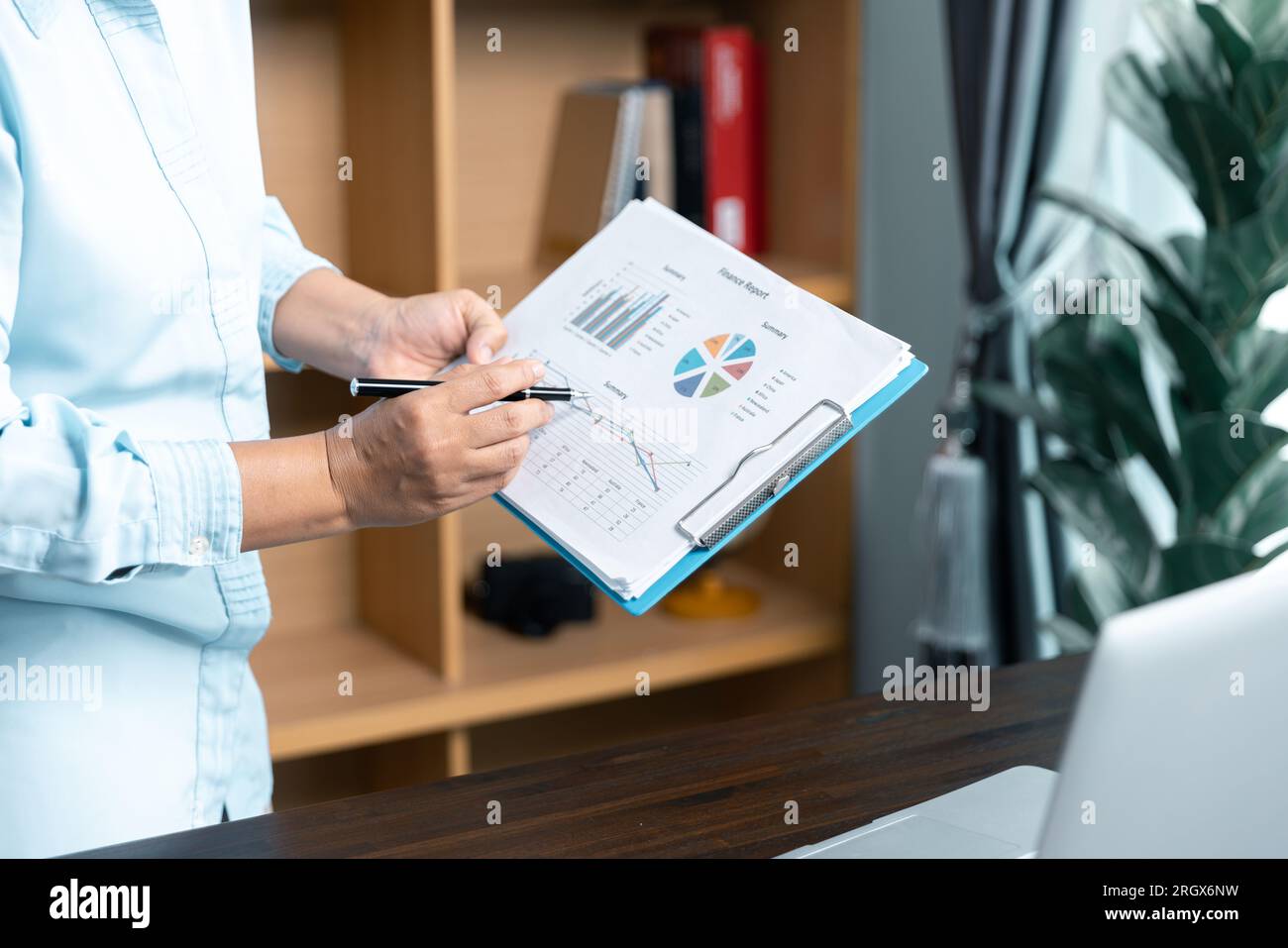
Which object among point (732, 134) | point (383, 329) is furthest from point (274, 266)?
point (732, 134)

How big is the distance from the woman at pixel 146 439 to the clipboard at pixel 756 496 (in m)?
0.15

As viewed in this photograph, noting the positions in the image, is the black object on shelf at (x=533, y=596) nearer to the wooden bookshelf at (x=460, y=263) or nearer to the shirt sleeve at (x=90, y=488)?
the wooden bookshelf at (x=460, y=263)

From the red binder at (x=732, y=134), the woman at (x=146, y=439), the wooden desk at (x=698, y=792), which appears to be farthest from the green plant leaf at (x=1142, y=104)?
the woman at (x=146, y=439)

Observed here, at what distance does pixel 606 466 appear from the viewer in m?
1.13

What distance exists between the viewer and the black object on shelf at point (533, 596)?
2.35 m

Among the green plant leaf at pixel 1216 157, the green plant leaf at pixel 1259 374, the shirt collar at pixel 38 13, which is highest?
the shirt collar at pixel 38 13

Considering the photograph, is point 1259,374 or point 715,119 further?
point 715,119

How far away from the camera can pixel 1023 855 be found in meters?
0.91

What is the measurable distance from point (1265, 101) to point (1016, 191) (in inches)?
16.6

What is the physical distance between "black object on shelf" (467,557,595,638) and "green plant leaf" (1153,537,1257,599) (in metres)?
0.96

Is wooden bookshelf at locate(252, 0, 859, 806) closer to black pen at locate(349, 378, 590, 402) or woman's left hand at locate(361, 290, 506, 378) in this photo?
woman's left hand at locate(361, 290, 506, 378)

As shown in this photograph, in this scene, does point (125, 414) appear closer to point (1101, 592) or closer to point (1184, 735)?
point (1184, 735)

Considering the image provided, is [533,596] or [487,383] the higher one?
[487,383]
